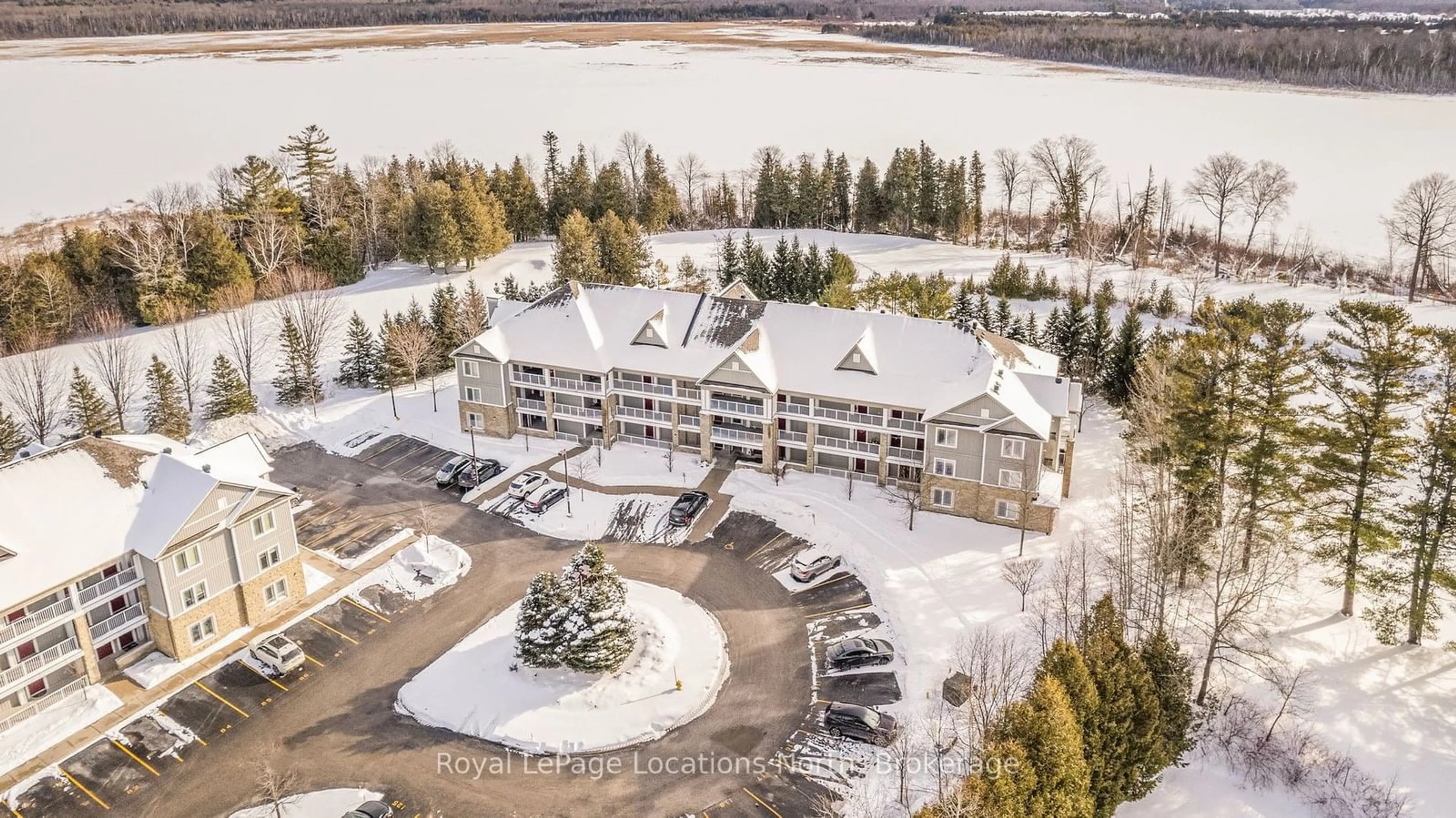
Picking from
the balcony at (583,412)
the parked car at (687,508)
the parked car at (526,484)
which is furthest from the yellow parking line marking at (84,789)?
the balcony at (583,412)

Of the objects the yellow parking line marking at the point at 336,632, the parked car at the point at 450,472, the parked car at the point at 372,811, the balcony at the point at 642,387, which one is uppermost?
the balcony at the point at 642,387

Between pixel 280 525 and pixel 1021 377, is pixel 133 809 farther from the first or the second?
pixel 1021 377

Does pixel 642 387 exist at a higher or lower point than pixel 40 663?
higher

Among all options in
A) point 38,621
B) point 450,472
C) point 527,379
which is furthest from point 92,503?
point 527,379

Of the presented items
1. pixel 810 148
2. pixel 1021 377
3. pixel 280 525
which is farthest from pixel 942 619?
pixel 810 148

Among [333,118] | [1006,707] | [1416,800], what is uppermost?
[333,118]

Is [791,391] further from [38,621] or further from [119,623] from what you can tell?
[38,621]

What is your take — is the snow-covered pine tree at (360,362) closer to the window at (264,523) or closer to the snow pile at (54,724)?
the window at (264,523)
